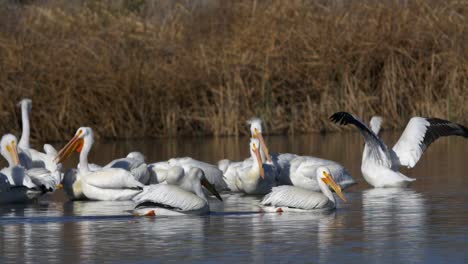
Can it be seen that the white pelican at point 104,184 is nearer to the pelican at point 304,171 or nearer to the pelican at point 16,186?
the pelican at point 16,186

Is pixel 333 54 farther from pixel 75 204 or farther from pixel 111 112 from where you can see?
pixel 75 204

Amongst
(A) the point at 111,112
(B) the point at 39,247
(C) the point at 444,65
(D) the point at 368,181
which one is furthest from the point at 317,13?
(B) the point at 39,247

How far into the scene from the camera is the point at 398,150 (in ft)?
43.8

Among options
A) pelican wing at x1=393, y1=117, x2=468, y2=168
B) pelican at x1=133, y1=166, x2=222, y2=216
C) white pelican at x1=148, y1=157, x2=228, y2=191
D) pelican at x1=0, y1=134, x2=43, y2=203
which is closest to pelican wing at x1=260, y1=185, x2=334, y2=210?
pelican at x1=133, y1=166, x2=222, y2=216

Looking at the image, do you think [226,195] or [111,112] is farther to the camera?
[111,112]

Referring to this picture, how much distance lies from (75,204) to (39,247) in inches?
128

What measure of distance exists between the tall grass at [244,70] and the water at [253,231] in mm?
7782

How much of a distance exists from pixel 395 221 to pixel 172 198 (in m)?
1.77

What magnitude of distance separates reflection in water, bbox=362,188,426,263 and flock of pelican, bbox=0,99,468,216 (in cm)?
39

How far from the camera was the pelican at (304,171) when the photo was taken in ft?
40.6

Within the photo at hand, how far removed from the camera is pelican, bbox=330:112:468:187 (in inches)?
498

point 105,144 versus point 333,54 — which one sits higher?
point 333,54

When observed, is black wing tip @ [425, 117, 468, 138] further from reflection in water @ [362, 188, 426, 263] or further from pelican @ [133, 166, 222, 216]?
pelican @ [133, 166, 222, 216]

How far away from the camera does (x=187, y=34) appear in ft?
73.9
